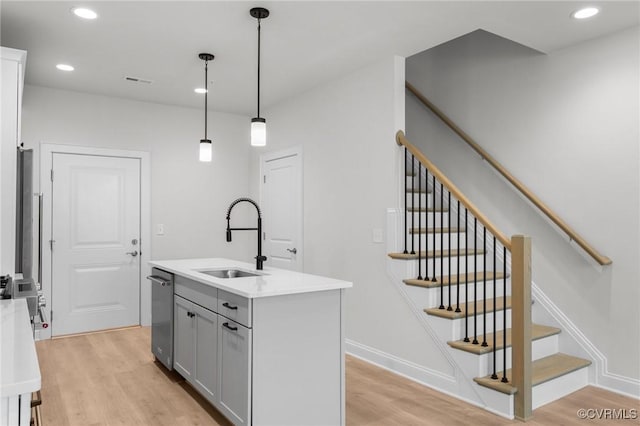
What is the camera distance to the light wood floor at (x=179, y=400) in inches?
108

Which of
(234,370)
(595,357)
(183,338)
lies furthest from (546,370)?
(183,338)

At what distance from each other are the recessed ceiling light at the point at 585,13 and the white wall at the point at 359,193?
4.19 feet

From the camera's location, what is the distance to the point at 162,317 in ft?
11.8

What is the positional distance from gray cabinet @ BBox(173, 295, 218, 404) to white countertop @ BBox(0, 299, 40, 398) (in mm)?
1134

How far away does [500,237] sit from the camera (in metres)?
2.84

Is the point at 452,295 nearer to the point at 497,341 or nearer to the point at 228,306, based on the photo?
the point at 497,341

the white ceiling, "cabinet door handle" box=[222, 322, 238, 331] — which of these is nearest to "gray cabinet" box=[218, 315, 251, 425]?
"cabinet door handle" box=[222, 322, 238, 331]

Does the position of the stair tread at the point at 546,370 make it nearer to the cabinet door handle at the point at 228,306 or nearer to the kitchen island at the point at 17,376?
the cabinet door handle at the point at 228,306

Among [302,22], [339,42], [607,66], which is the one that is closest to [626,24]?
[607,66]

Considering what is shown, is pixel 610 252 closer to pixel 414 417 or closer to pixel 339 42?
pixel 414 417

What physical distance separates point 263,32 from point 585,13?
213cm

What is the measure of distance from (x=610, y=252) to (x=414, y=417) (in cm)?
185

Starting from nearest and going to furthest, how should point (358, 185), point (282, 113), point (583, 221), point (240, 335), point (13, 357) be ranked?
point (13, 357) → point (240, 335) → point (583, 221) → point (358, 185) → point (282, 113)

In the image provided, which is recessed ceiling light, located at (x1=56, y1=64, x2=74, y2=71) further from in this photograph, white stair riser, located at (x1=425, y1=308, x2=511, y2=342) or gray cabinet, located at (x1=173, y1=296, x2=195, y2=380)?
white stair riser, located at (x1=425, y1=308, x2=511, y2=342)
